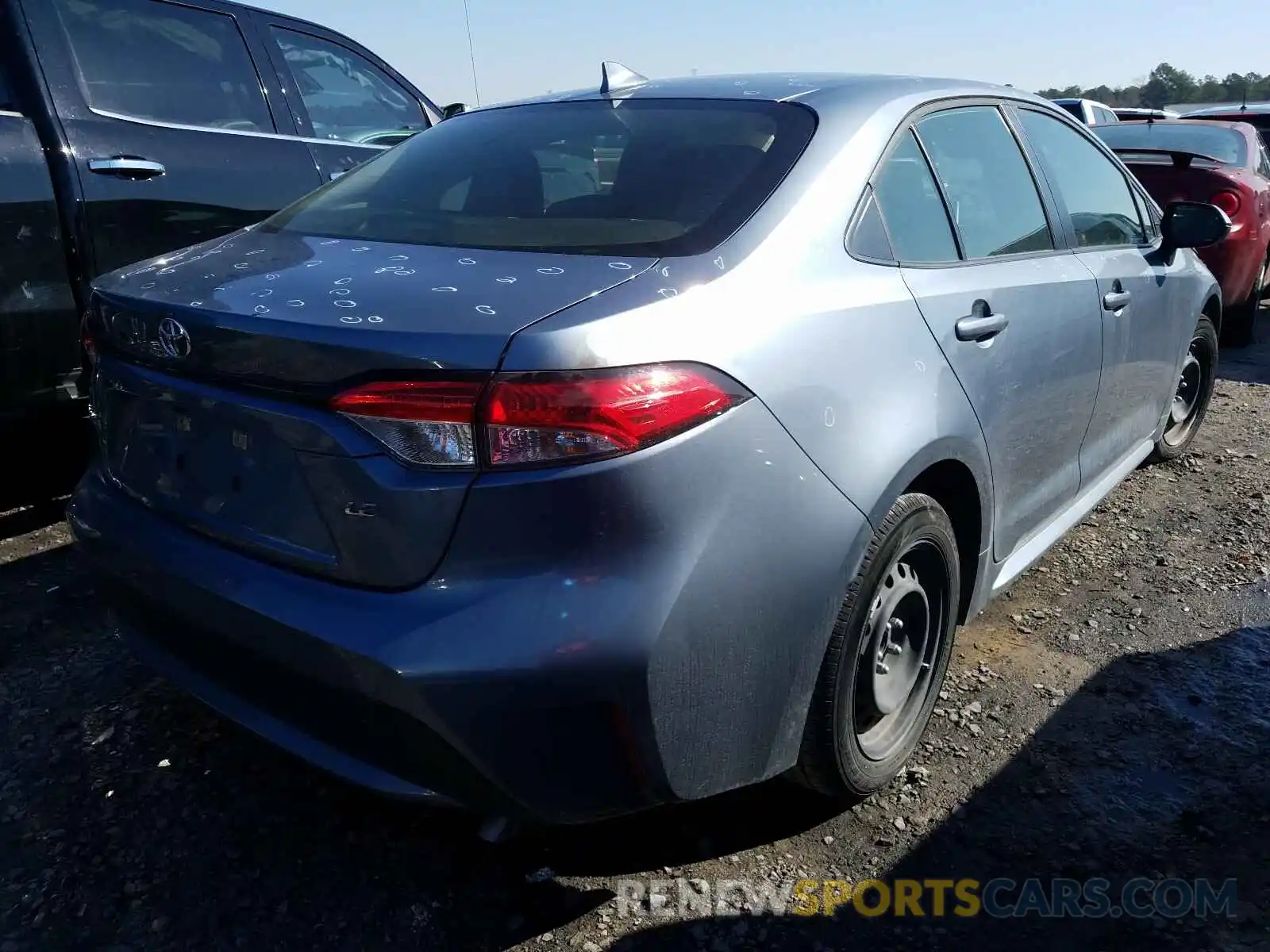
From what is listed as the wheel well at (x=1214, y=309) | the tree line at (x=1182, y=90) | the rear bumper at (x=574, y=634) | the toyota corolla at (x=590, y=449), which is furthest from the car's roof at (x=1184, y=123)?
the tree line at (x=1182, y=90)

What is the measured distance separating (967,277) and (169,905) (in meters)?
2.15

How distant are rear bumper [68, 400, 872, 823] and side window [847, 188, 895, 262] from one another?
556 mm

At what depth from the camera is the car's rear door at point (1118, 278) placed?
10.1 ft

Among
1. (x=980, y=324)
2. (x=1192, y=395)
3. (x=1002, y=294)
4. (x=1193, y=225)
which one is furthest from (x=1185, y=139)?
(x=980, y=324)

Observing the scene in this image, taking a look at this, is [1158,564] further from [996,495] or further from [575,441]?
[575,441]

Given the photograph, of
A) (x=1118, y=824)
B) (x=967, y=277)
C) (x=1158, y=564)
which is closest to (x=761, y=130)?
(x=967, y=277)

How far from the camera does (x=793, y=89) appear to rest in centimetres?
247

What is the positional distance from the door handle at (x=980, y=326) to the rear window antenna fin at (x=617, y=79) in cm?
110

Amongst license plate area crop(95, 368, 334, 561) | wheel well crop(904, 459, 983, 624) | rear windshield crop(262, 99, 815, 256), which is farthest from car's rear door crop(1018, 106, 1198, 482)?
license plate area crop(95, 368, 334, 561)

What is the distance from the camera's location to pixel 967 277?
240 cm

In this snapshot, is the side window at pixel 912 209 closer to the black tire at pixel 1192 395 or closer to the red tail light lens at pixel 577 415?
the red tail light lens at pixel 577 415

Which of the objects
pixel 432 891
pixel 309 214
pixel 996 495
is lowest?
pixel 432 891

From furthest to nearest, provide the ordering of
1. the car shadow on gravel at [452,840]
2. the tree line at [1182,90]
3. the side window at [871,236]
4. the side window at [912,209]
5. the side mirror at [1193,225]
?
the tree line at [1182,90] → the side mirror at [1193,225] → the side window at [912,209] → the side window at [871,236] → the car shadow on gravel at [452,840]

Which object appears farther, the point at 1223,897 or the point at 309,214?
the point at 309,214
